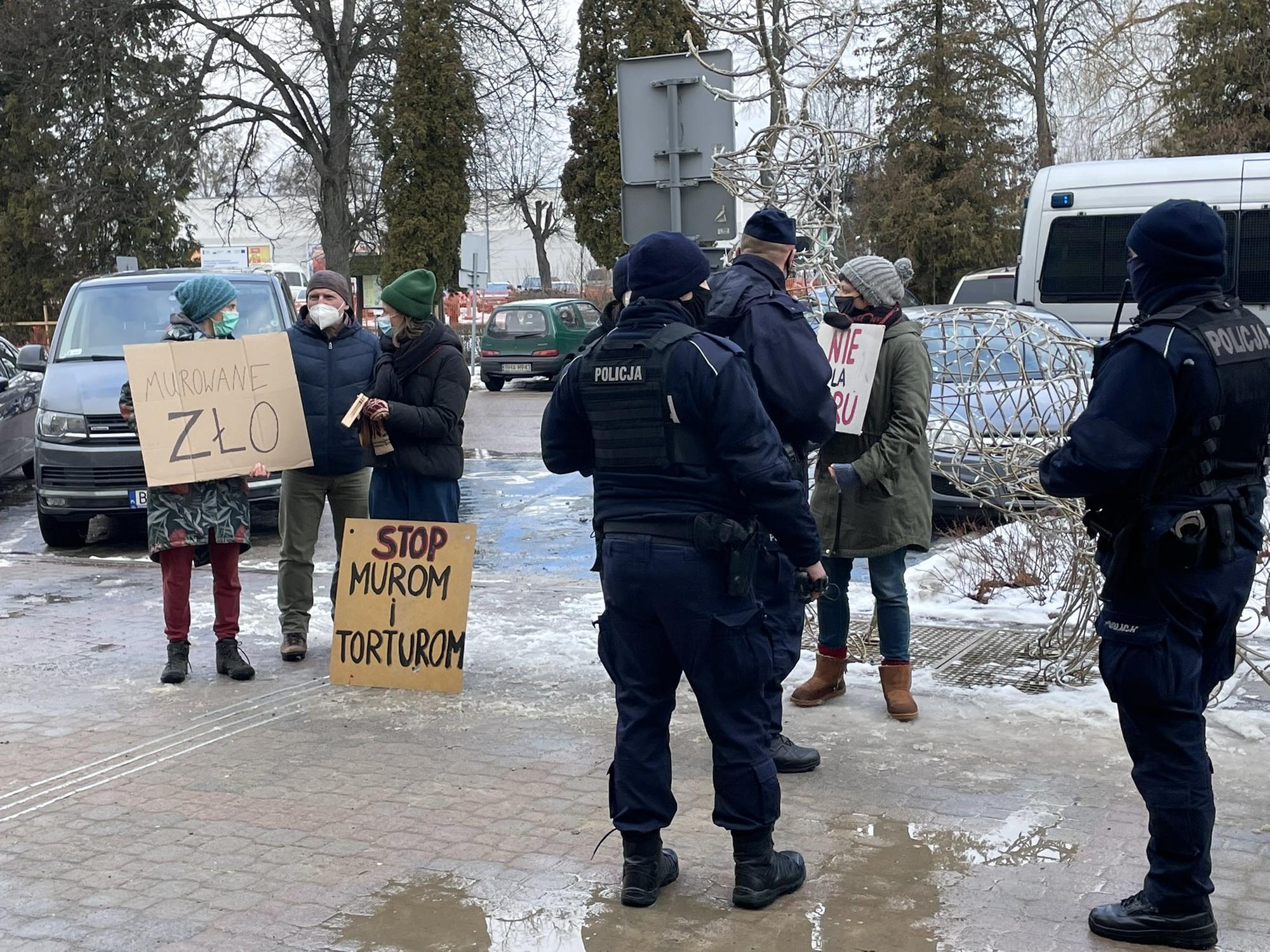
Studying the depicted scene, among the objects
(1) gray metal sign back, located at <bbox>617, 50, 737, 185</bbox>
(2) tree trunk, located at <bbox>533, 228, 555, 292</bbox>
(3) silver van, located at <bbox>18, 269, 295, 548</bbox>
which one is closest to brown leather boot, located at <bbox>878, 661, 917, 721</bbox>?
(1) gray metal sign back, located at <bbox>617, 50, 737, 185</bbox>

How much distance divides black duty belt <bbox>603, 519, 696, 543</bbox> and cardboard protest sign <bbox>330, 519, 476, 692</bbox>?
2.44 metres

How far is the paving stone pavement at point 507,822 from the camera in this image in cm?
400

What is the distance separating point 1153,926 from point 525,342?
24.4 m

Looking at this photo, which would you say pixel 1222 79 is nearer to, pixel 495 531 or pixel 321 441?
pixel 495 531

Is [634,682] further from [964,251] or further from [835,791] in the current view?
[964,251]

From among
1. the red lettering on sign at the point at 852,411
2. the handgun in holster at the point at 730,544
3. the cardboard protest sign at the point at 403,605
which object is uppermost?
the red lettering on sign at the point at 852,411

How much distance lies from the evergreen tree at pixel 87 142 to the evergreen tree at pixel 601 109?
9.06 metres

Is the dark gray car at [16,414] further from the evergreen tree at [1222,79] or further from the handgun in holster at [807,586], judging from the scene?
the evergreen tree at [1222,79]

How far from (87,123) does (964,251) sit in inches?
793

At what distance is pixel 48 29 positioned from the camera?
29.9m

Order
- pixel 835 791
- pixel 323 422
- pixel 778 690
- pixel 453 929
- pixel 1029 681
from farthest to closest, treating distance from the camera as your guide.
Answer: pixel 323 422, pixel 1029 681, pixel 835 791, pixel 778 690, pixel 453 929

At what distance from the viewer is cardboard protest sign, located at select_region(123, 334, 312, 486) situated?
6.62 meters

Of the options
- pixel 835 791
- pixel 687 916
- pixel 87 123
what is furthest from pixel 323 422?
pixel 87 123

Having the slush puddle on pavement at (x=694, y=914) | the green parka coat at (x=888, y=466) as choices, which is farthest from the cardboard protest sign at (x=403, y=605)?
the slush puddle on pavement at (x=694, y=914)
